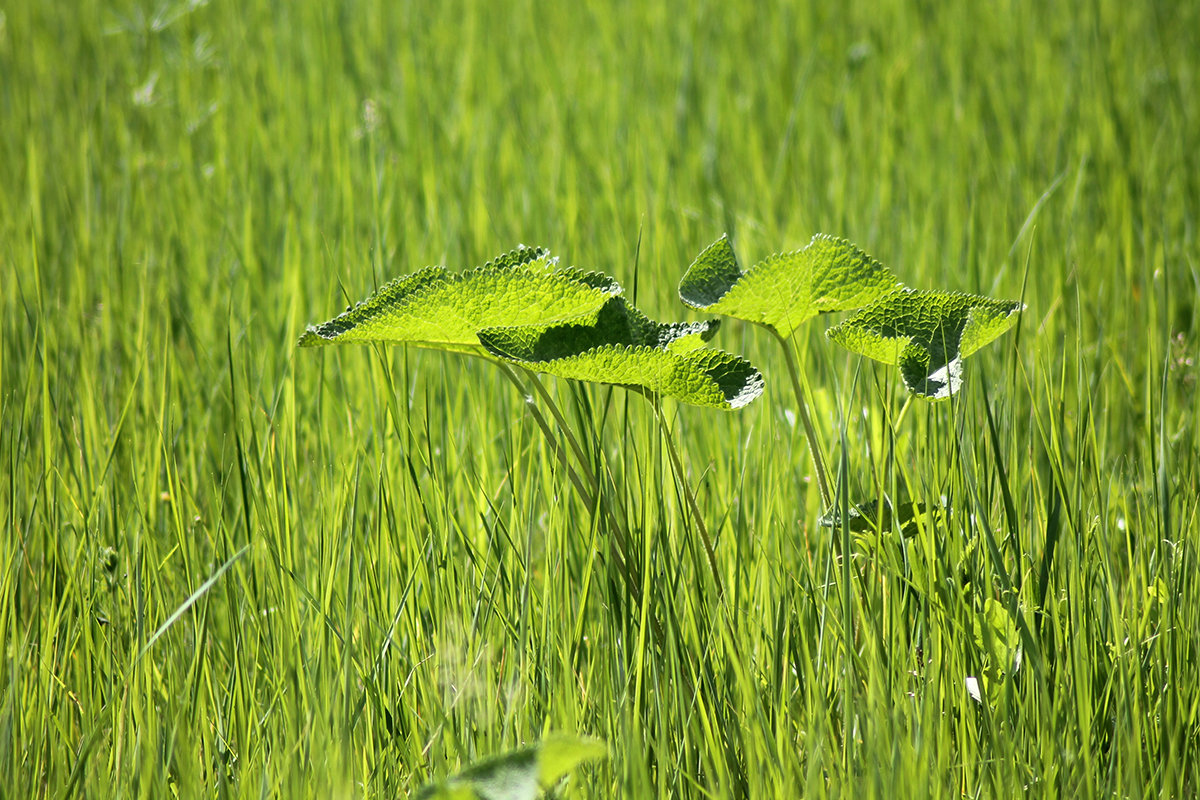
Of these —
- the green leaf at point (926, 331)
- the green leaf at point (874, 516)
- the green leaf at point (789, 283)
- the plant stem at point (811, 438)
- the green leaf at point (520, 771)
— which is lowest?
the green leaf at point (520, 771)

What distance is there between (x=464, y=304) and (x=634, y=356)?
6.5 inches

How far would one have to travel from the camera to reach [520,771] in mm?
677

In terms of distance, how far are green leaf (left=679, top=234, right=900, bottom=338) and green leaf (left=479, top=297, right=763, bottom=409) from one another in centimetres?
4

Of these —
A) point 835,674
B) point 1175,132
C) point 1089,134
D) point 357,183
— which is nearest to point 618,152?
point 357,183

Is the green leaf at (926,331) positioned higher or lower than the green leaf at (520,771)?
higher

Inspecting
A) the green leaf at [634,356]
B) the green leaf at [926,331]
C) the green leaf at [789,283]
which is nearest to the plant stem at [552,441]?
the green leaf at [634,356]

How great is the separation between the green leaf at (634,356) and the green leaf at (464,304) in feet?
0.07

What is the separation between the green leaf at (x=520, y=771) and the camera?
25.2 inches

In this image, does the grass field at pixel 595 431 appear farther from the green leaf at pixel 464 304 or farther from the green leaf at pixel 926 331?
the green leaf at pixel 464 304

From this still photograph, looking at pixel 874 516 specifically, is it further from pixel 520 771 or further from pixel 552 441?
pixel 520 771

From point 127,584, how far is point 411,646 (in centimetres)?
37

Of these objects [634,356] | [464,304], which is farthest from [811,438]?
[464,304]

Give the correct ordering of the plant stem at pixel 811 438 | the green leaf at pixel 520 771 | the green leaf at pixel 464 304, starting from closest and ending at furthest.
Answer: the green leaf at pixel 520 771 < the green leaf at pixel 464 304 < the plant stem at pixel 811 438

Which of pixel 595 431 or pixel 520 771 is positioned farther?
pixel 595 431
